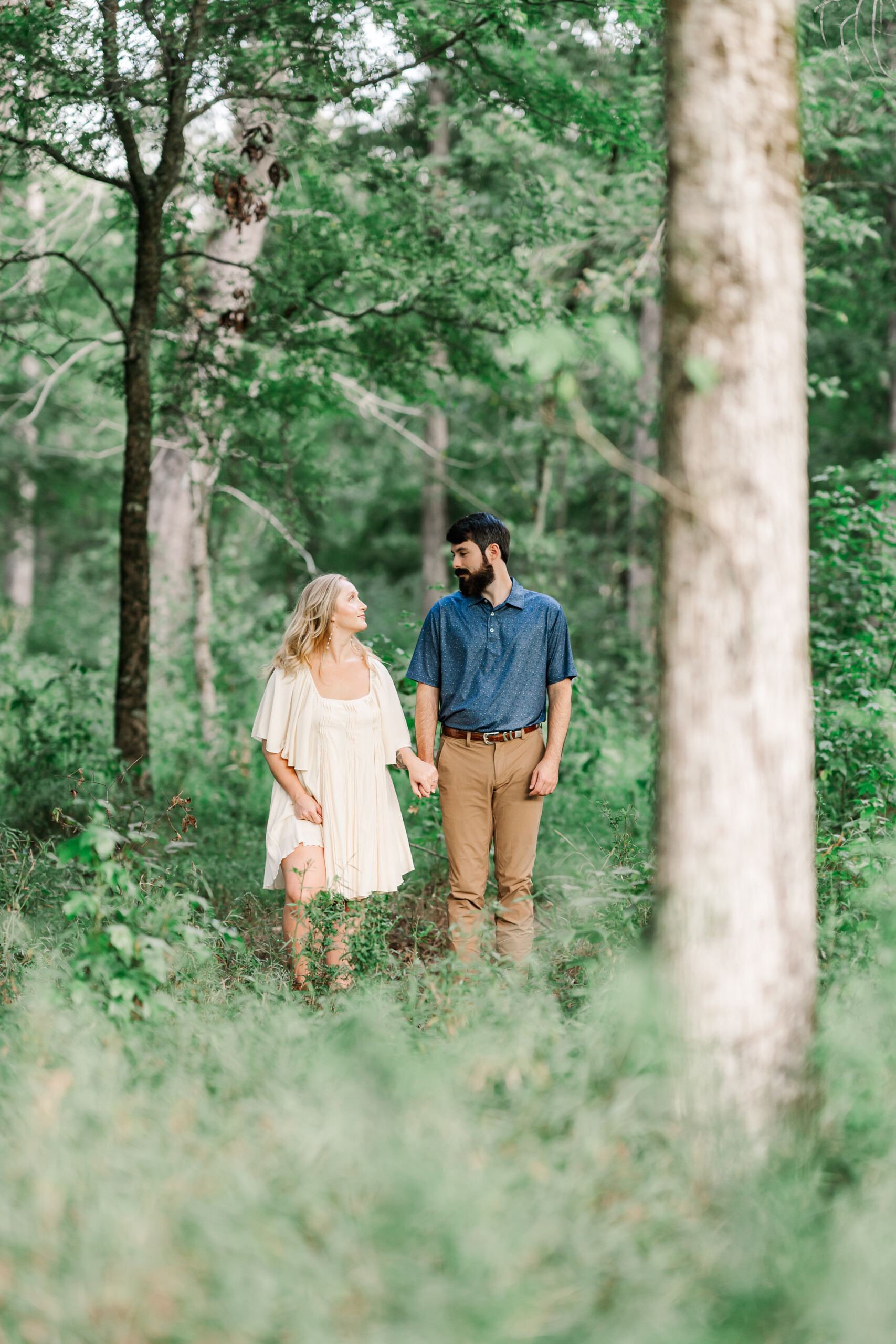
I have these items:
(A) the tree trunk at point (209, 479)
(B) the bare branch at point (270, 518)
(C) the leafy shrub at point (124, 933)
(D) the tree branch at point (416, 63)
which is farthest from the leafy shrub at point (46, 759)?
(D) the tree branch at point (416, 63)

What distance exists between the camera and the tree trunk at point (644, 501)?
15.0 meters

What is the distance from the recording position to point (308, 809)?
4.89 m

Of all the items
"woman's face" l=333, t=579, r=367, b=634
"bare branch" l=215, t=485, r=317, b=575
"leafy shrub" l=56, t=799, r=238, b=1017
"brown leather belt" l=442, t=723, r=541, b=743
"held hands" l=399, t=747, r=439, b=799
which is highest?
"bare branch" l=215, t=485, r=317, b=575

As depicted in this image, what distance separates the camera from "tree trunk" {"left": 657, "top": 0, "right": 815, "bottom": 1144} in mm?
2904

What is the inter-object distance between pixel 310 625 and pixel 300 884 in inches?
49.4

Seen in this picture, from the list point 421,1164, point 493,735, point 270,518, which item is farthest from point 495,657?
point 270,518

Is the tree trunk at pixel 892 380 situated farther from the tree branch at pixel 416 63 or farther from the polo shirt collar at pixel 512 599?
the polo shirt collar at pixel 512 599

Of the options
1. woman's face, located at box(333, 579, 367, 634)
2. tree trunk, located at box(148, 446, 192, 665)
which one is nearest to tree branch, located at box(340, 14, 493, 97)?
woman's face, located at box(333, 579, 367, 634)

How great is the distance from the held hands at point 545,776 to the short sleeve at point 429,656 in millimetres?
696

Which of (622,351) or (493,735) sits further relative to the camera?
(493,735)

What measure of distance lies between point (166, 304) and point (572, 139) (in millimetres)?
6441

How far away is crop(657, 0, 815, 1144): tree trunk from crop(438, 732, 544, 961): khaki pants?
2.03 m

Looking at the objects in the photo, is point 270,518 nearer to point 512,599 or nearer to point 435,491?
point 512,599

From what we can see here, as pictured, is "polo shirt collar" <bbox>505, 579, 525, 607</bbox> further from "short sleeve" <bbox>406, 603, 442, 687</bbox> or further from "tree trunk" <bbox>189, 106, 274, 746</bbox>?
"tree trunk" <bbox>189, 106, 274, 746</bbox>
